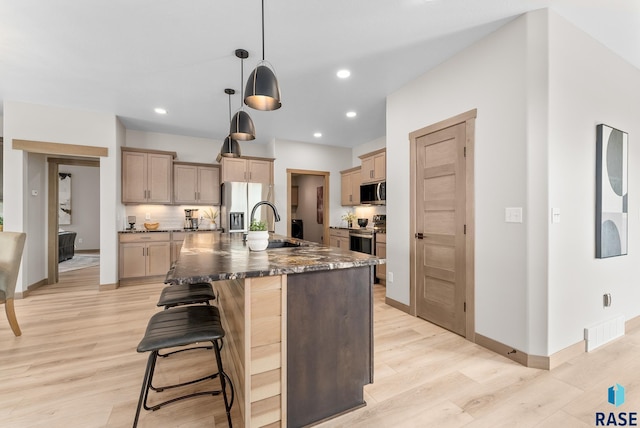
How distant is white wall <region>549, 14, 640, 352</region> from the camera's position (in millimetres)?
2232

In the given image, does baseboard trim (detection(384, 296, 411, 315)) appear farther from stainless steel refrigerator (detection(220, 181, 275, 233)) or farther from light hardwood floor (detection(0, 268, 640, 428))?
stainless steel refrigerator (detection(220, 181, 275, 233))

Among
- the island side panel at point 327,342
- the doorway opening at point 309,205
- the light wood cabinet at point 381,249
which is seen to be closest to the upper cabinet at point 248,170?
the doorway opening at point 309,205

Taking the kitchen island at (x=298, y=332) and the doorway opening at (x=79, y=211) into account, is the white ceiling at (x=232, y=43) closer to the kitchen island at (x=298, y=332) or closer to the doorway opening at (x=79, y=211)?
the kitchen island at (x=298, y=332)

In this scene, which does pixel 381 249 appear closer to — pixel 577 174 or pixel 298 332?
pixel 577 174

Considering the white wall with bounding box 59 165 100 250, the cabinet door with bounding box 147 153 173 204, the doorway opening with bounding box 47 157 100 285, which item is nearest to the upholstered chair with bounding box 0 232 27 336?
the cabinet door with bounding box 147 153 173 204

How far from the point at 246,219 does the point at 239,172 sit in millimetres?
935

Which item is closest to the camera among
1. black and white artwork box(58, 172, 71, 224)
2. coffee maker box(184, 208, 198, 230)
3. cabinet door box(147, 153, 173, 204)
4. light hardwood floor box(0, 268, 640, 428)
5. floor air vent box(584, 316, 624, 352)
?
light hardwood floor box(0, 268, 640, 428)

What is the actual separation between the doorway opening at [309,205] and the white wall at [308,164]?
10 centimetres

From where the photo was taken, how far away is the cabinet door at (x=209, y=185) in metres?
5.55

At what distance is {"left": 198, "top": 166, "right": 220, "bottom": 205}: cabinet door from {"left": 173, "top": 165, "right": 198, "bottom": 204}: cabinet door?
9cm

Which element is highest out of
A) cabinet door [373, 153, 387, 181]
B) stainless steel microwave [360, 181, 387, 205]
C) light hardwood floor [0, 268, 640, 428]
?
cabinet door [373, 153, 387, 181]

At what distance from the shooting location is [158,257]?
497 cm

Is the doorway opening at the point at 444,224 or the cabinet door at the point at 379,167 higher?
the cabinet door at the point at 379,167

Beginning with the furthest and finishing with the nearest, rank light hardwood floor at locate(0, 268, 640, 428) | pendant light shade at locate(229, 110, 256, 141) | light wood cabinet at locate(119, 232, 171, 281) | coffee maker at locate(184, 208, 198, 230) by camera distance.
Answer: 1. coffee maker at locate(184, 208, 198, 230)
2. light wood cabinet at locate(119, 232, 171, 281)
3. pendant light shade at locate(229, 110, 256, 141)
4. light hardwood floor at locate(0, 268, 640, 428)
